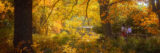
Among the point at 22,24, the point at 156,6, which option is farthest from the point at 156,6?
the point at 22,24

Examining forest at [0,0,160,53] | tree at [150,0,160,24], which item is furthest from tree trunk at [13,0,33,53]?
tree at [150,0,160,24]

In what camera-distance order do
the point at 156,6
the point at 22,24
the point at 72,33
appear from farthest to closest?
the point at 72,33 < the point at 156,6 < the point at 22,24

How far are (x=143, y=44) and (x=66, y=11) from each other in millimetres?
5438

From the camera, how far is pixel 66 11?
10461 mm

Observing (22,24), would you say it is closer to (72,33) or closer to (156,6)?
(156,6)

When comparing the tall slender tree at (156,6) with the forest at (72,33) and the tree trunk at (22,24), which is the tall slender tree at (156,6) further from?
the tree trunk at (22,24)

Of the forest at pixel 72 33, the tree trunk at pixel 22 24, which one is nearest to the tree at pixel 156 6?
the forest at pixel 72 33

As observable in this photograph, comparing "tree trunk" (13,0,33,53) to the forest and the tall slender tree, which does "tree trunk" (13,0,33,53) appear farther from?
the tall slender tree

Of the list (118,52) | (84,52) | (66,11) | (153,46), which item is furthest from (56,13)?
(153,46)

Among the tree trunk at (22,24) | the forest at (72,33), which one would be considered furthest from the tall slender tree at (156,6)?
the tree trunk at (22,24)

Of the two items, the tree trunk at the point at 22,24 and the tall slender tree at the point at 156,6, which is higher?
the tall slender tree at the point at 156,6

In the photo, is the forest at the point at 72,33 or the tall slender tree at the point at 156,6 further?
the tall slender tree at the point at 156,6

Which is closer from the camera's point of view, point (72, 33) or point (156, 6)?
point (156, 6)

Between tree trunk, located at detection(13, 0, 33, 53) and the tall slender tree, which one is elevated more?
the tall slender tree
